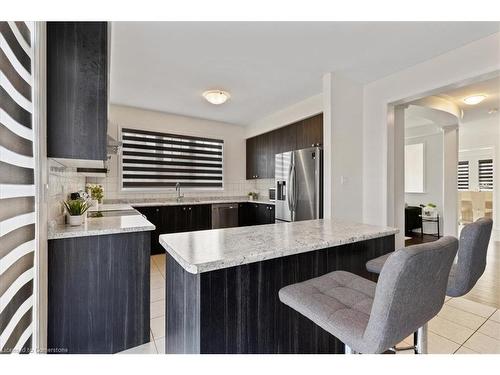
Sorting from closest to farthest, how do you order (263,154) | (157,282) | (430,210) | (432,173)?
1. (157,282)
2. (263,154)
3. (430,210)
4. (432,173)

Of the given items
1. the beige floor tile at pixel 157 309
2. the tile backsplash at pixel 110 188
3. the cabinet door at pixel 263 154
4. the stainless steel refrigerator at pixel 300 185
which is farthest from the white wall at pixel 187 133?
the beige floor tile at pixel 157 309

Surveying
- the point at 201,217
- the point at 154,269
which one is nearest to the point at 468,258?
the point at 154,269

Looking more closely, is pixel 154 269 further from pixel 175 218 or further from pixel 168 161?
pixel 168 161

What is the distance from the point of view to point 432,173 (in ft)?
19.7

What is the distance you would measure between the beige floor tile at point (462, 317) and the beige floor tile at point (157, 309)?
8.33 feet

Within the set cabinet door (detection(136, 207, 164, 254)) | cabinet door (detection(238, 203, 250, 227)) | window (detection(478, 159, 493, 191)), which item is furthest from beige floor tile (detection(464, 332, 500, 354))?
window (detection(478, 159, 493, 191))

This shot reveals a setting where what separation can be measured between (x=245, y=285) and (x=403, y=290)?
620mm

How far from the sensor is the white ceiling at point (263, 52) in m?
2.14

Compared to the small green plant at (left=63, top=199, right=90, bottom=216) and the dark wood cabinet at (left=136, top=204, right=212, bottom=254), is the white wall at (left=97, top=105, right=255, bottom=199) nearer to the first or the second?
the dark wood cabinet at (left=136, top=204, right=212, bottom=254)

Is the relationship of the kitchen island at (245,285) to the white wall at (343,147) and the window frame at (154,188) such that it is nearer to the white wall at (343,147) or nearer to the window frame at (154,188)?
the white wall at (343,147)

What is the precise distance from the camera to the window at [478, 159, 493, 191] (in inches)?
247

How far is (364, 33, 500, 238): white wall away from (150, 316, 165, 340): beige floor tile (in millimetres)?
2735

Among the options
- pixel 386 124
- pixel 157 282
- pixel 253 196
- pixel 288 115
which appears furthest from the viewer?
pixel 253 196

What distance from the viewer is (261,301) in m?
1.15
